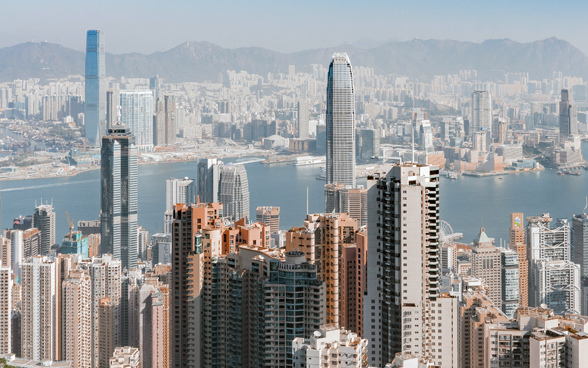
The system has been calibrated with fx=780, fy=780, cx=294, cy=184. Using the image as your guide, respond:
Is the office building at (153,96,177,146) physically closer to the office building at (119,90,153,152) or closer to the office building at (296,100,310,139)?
the office building at (119,90,153,152)

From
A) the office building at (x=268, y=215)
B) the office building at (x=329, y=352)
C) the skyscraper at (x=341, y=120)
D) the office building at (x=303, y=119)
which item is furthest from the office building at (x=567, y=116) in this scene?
the office building at (x=329, y=352)

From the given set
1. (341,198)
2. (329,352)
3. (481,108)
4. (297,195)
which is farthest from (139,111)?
(329,352)

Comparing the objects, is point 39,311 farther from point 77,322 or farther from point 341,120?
point 341,120

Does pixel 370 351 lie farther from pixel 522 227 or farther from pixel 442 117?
pixel 442 117

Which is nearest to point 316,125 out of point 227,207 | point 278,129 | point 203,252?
point 278,129

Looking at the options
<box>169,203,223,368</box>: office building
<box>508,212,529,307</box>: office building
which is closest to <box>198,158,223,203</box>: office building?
<box>508,212,529,307</box>: office building
